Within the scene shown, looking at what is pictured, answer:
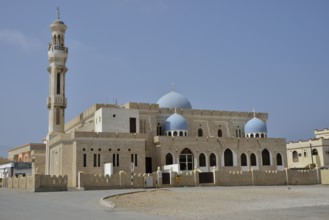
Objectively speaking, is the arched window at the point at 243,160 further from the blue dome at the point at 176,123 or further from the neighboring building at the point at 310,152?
the neighboring building at the point at 310,152

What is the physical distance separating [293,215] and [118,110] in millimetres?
34257

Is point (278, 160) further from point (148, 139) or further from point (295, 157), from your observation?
point (295, 157)

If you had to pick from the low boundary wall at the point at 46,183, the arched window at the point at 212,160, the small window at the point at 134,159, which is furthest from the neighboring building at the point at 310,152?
the low boundary wall at the point at 46,183

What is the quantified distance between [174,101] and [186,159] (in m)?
9.85

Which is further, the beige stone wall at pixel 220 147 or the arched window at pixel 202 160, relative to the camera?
the arched window at pixel 202 160

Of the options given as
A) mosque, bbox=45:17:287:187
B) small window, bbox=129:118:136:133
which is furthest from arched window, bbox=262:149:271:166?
small window, bbox=129:118:136:133

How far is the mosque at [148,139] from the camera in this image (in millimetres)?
40969

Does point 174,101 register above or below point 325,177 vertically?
above

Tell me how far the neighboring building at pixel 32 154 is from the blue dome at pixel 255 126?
26336 millimetres

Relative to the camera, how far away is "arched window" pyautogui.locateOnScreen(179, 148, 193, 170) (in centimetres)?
4500

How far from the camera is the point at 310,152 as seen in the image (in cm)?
6531

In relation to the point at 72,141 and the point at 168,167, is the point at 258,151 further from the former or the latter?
the point at 72,141

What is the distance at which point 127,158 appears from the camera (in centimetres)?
4178

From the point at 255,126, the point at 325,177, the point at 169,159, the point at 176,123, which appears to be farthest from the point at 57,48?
the point at 325,177
